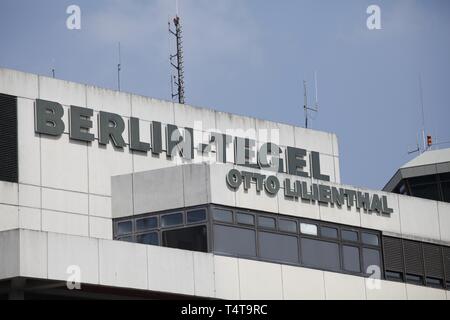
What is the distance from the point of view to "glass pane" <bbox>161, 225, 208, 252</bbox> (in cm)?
4594

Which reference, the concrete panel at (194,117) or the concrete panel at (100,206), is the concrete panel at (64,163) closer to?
the concrete panel at (100,206)

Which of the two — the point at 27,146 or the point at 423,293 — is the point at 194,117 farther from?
the point at 423,293

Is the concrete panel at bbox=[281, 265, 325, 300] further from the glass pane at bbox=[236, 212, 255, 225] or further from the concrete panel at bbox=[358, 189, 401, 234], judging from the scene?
the concrete panel at bbox=[358, 189, 401, 234]

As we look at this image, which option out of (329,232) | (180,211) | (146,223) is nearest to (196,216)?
(180,211)

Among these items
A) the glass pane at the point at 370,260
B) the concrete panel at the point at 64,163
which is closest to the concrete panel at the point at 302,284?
the glass pane at the point at 370,260

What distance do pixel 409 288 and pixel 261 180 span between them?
8029 millimetres

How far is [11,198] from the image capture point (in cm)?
4641

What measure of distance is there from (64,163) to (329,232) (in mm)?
9590

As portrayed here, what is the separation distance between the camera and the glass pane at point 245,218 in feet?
153
